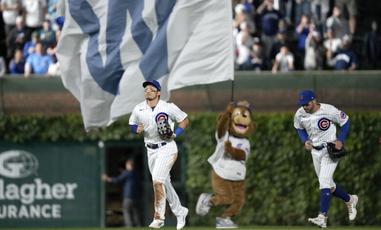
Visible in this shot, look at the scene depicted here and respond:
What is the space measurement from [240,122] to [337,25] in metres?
6.42

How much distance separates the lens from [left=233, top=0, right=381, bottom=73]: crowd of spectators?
86.8ft

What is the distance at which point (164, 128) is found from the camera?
61.9ft

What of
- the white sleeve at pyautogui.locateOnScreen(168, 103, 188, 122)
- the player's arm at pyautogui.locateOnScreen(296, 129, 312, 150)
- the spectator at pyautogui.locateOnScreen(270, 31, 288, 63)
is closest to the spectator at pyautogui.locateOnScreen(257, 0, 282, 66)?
the spectator at pyautogui.locateOnScreen(270, 31, 288, 63)

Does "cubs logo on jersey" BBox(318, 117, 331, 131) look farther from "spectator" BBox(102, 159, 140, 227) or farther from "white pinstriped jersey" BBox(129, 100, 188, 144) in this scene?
"spectator" BBox(102, 159, 140, 227)

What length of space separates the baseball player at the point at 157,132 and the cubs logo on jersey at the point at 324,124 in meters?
2.11

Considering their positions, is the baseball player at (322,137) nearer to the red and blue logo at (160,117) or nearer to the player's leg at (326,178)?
the player's leg at (326,178)

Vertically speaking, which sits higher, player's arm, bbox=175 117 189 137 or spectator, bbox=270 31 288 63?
spectator, bbox=270 31 288 63

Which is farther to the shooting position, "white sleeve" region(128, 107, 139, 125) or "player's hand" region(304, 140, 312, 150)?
"player's hand" region(304, 140, 312, 150)

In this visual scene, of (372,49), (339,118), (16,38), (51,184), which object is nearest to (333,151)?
(339,118)

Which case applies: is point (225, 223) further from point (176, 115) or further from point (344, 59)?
point (344, 59)

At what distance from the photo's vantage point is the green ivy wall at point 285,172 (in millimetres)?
24375

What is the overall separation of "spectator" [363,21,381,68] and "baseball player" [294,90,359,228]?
796 centimetres

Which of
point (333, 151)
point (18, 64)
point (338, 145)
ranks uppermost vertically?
point (18, 64)

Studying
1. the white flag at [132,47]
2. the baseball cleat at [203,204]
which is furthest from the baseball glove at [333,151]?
the baseball cleat at [203,204]
